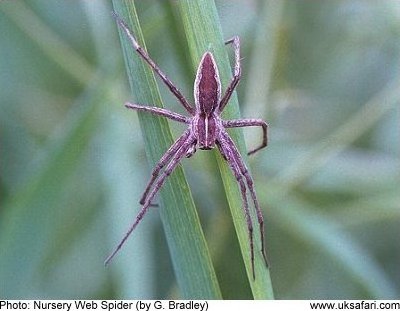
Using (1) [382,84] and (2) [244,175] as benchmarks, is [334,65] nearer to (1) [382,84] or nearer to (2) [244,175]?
(1) [382,84]

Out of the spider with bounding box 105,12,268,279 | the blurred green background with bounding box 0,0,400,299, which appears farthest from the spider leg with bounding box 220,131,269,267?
the blurred green background with bounding box 0,0,400,299

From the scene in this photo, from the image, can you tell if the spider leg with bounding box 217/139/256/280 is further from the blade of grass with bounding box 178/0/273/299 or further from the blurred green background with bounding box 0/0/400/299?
the blurred green background with bounding box 0/0/400/299

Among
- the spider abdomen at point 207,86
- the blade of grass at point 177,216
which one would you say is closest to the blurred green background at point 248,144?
the spider abdomen at point 207,86

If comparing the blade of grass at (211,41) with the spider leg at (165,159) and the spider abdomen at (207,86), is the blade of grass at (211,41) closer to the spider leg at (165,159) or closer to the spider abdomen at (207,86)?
the spider abdomen at (207,86)

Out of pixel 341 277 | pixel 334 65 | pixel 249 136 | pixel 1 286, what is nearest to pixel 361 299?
pixel 341 277

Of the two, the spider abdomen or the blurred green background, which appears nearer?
the spider abdomen

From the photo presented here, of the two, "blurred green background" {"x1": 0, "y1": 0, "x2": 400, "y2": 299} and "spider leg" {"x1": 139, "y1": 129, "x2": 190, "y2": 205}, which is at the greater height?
"blurred green background" {"x1": 0, "y1": 0, "x2": 400, "y2": 299}
